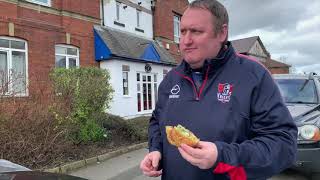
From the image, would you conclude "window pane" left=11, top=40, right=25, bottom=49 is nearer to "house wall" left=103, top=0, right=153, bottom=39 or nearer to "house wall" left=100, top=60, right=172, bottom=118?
"house wall" left=100, top=60, right=172, bottom=118

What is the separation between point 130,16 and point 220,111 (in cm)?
2210

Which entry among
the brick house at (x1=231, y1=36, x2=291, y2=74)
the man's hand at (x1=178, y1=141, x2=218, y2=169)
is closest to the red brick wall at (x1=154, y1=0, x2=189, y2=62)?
the man's hand at (x1=178, y1=141, x2=218, y2=169)

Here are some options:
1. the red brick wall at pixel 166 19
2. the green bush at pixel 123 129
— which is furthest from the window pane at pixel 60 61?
the red brick wall at pixel 166 19

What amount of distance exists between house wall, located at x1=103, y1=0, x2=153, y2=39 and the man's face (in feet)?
63.2

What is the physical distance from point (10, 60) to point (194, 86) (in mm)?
14415

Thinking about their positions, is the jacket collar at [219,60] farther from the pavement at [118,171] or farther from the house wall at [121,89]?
the house wall at [121,89]

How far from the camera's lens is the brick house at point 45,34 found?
15383 millimetres

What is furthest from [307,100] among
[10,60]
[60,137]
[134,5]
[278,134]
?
[134,5]

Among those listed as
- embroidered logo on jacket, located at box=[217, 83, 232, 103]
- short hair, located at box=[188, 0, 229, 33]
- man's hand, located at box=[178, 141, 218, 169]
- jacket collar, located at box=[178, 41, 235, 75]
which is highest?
short hair, located at box=[188, 0, 229, 33]

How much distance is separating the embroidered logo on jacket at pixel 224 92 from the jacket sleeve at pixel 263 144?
0.41ft

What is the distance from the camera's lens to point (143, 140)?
42.2 ft

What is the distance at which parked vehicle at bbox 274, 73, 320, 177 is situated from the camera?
18.9ft

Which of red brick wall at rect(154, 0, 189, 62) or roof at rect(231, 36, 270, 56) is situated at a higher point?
roof at rect(231, 36, 270, 56)

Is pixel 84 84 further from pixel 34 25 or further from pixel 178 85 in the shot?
pixel 178 85
